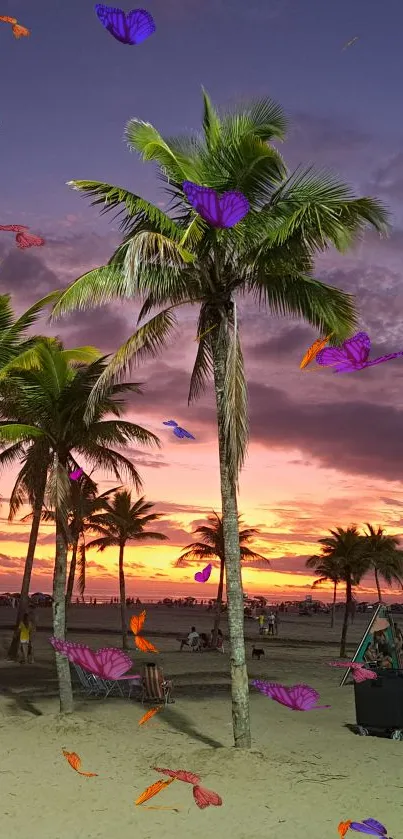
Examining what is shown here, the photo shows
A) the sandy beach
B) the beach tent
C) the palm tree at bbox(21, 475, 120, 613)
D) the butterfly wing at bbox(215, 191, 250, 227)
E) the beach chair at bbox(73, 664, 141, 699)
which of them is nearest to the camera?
the sandy beach

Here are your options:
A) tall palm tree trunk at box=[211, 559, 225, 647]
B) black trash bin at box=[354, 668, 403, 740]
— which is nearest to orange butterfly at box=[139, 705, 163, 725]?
black trash bin at box=[354, 668, 403, 740]

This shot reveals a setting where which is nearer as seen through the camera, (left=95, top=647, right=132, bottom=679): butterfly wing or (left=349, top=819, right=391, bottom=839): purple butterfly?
(left=349, top=819, right=391, bottom=839): purple butterfly

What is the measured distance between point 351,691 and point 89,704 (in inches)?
263

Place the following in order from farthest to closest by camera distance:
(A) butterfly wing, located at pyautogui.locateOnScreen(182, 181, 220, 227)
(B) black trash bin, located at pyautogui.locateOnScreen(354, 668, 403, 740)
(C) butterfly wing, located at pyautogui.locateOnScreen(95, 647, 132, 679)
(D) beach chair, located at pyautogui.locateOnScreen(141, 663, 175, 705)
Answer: (D) beach chair, located at pyautogui.locateOnScreen(141, 663, 175, 705) < (C) butterfly wing, located at pyautogui.locateOnScreen(95, 647, 132, 679) < (B) black trash bin, located at pyautogui.locateOnScreen(354, 668, 403, 740) < (A) butterfly wing, located at pyautogui.locateOnScreen(182, 181, 220, 227)

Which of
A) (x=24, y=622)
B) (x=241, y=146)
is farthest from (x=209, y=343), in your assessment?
(x=24, y=622)

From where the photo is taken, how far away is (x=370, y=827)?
27.6 feet

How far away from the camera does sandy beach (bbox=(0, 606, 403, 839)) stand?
8.87m

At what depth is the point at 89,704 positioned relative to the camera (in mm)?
15961

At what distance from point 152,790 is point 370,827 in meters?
3.07

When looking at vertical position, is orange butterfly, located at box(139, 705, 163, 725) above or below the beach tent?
below

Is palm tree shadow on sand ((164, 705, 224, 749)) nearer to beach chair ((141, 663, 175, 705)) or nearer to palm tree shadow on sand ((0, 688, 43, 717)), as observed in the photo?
beach chair ((141, 663, 175, 705))

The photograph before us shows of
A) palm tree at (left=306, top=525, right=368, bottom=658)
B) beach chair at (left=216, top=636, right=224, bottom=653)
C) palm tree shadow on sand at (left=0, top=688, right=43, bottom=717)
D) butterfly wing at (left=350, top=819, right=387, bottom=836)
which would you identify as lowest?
butterfly wing at (left=350, top=819, right=387, bottom=836)

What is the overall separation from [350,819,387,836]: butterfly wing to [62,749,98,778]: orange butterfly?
3.94 m

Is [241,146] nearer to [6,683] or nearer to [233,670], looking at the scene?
[233,670]
